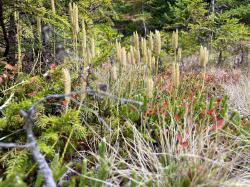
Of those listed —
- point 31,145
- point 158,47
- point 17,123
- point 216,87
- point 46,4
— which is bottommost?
point 216,87

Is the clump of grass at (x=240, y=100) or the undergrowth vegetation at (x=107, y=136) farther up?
the undergrowth vegetation at (x=107, y=136)

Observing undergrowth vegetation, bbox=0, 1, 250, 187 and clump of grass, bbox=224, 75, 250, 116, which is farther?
clump of grass, bbox=224, 75, 250, 116

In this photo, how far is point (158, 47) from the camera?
3.51 m

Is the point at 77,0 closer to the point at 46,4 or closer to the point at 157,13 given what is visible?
the point at 46,4

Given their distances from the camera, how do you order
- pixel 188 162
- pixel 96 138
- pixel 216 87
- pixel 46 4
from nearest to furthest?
pixel 188 162 → pixel 96 138 → pixel 46 4 → pixel 216 87

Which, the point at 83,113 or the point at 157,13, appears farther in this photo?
the point at 157,13

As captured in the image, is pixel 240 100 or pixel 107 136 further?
pixel 240 100

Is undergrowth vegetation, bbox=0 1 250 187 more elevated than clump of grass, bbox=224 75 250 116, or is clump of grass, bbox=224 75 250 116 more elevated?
undergrowth vegetation, bbox=0 1 250 187

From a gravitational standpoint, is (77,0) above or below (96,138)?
above

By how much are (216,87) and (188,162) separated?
462 centimetres

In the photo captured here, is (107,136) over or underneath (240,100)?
over

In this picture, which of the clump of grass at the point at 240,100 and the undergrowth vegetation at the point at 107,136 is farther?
the clump of grass at the point at 240,100

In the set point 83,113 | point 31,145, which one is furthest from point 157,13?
point 31,145

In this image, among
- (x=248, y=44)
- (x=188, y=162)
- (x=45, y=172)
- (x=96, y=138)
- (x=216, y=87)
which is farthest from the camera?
(x=248, y=44)
